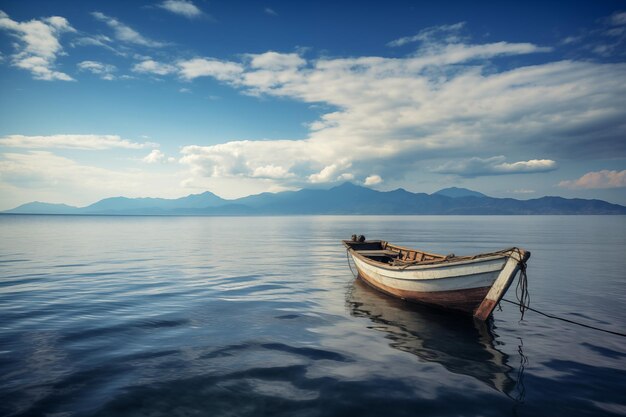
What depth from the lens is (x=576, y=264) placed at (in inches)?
1282

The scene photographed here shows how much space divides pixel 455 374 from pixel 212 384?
22.3 feet

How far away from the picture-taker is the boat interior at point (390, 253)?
69.1 feet

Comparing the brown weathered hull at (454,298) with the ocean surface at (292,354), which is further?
the brown weathered hull at (454,298)

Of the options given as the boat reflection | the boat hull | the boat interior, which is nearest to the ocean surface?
the boat reflection

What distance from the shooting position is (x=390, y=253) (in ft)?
80.4

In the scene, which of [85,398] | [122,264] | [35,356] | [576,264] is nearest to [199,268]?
[122,264]

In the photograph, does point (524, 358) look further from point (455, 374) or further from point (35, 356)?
point (35, 356)

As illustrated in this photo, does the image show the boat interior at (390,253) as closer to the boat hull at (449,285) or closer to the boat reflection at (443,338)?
the boat hull at (449,285)

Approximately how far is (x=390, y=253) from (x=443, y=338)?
472 inches

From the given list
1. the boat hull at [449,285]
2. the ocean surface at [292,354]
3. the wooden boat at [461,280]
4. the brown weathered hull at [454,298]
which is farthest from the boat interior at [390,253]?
the ocean surface at [292,354]

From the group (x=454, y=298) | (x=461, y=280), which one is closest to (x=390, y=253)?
(x=454, y=298)

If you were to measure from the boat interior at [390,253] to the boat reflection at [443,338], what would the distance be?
371cm

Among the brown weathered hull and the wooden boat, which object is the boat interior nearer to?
the wooden boat

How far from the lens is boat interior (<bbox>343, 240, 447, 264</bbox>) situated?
829 inches
